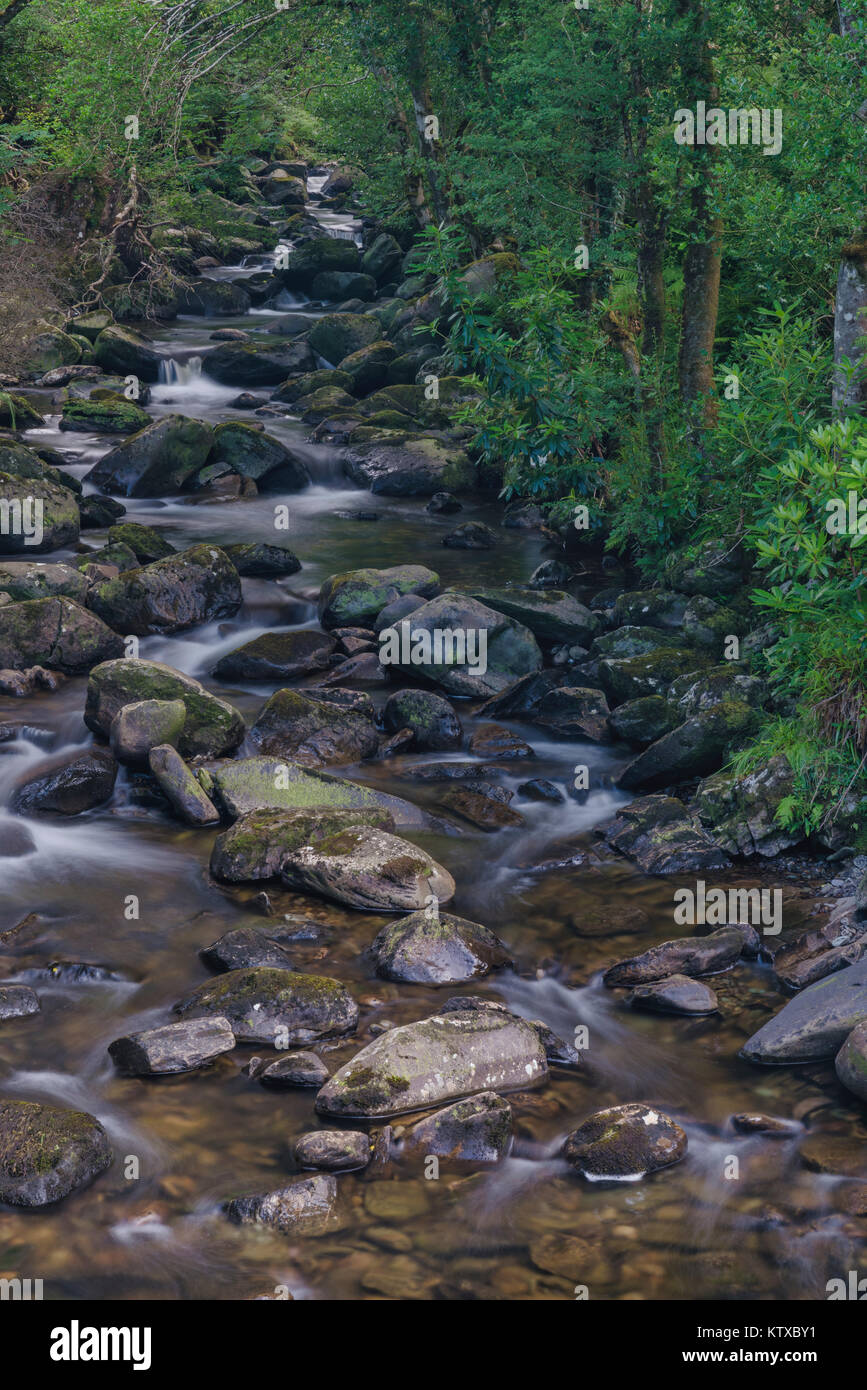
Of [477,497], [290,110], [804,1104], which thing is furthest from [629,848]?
[290,110]

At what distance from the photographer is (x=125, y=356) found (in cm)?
2197

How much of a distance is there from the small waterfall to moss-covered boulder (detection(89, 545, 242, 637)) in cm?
1017

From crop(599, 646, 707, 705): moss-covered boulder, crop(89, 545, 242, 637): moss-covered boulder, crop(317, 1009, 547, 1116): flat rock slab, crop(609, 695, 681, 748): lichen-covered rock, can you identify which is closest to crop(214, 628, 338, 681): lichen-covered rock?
crop(89, 545, 242, 637): moss-covered boulder

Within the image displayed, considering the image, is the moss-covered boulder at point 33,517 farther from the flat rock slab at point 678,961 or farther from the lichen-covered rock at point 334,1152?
the lichen-covered rock at point 334,1152

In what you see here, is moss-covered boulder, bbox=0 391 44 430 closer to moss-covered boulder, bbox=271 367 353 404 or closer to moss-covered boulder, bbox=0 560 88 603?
moss-covered boulder, bbox=271 367 353 404

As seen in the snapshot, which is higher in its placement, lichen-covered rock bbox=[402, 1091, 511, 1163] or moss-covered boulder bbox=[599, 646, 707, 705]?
moss-covered boulder bbox=[599, 646, 707, 705]

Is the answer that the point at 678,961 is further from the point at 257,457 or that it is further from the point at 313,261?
the point at 313,261

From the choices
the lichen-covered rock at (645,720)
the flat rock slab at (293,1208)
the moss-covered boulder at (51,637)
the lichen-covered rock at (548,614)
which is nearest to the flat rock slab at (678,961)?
the flat rock slab at (293,1208)

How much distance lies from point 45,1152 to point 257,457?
13.3 m

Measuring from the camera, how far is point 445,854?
848 cm

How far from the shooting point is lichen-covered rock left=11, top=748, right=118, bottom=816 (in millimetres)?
8906

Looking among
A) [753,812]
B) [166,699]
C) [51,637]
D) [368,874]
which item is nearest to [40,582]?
[51,637]

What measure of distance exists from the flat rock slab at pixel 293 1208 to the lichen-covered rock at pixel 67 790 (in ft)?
14.5
